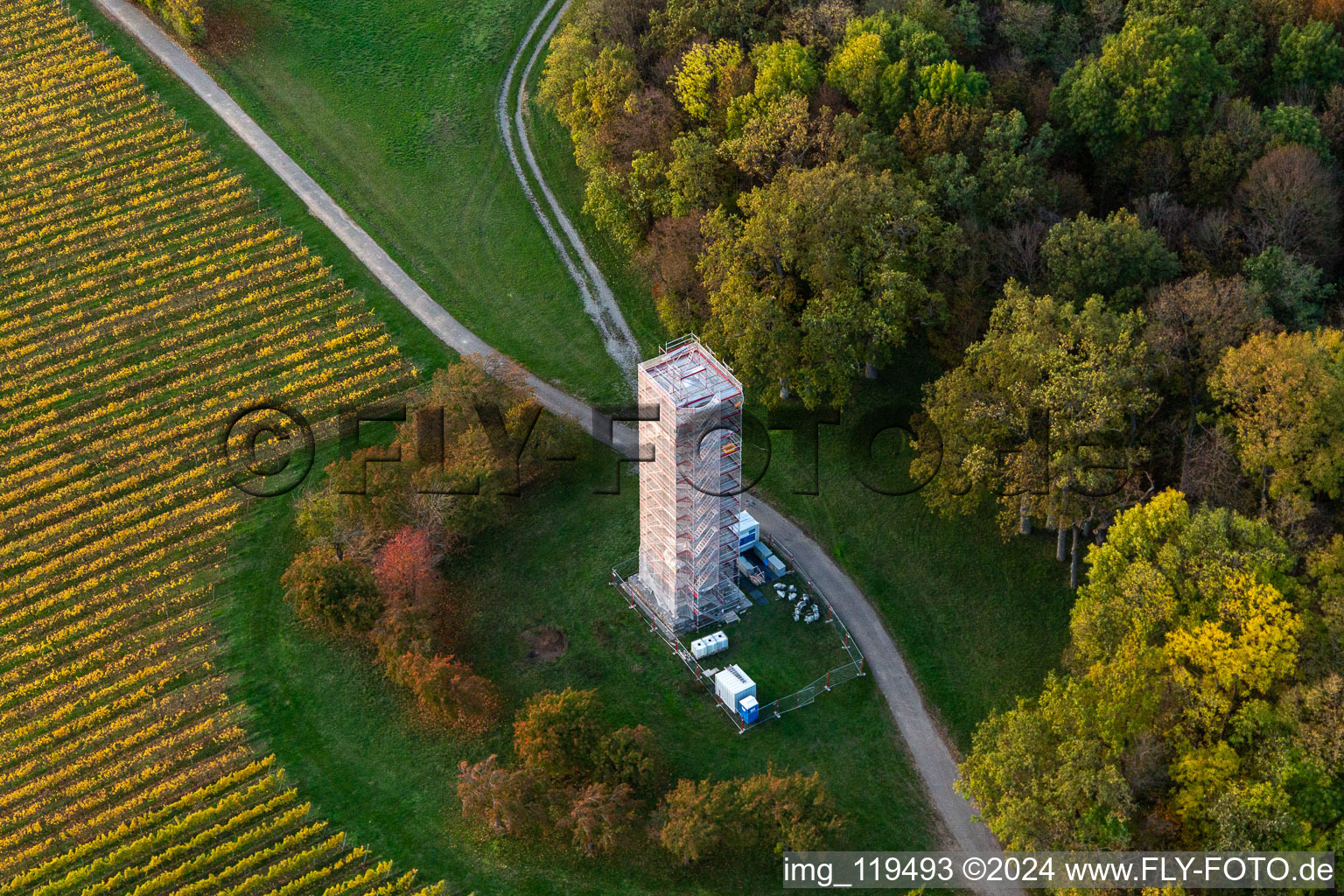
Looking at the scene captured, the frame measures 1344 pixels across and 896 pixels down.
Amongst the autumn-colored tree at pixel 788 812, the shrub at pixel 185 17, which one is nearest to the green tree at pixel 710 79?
the shrub at pixel 185 17

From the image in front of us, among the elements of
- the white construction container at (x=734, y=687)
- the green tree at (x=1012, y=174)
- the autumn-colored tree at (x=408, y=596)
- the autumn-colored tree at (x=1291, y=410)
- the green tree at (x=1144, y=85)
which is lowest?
the white construction container at (x=734, y=687)

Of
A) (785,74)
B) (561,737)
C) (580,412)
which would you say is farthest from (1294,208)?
(561,737)

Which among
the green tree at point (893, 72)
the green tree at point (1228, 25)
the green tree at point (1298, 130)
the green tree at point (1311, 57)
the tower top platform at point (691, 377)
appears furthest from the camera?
the green tree at point (1228, 25)

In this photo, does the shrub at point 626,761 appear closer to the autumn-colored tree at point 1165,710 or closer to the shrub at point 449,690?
the shrub at point 449,690

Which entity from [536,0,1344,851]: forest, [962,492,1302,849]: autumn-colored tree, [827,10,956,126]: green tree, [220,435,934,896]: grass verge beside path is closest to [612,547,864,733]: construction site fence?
[220,435,934,896]: grass verge beside path

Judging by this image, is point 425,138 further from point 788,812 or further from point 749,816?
point 788,812

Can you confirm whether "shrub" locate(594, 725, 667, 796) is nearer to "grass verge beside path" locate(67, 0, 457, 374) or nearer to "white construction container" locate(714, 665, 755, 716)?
"white construction container" locate(714, 665, 755, 716)
